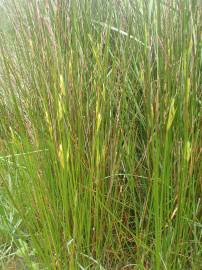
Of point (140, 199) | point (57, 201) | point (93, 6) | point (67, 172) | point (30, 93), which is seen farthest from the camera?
point (93, 6)

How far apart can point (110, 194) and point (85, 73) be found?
375 millimetres

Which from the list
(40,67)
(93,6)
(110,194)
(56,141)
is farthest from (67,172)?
(93,6)

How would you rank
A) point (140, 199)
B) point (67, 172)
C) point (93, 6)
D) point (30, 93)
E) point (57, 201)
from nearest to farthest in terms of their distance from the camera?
point (67, 172), point (57, 201), point (140, 199), point (30, 93), point (93, 6)

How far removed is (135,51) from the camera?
1324 millimetres

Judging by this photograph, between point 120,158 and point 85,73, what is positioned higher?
point 85,73

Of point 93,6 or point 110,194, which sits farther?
point 93,6

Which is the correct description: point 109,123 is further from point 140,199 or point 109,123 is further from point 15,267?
point 15,267

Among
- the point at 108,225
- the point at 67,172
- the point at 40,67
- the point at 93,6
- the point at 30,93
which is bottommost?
the point at 108,225

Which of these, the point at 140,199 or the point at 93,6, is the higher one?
the point at 93,6

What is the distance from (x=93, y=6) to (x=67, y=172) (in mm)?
902

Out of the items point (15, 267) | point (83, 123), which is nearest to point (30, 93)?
point (83, 123)

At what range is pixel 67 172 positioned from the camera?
94 cm

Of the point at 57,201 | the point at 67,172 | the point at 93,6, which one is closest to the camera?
the point at 67,172

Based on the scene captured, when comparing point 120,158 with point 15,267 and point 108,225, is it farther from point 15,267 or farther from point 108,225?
point 15,267
